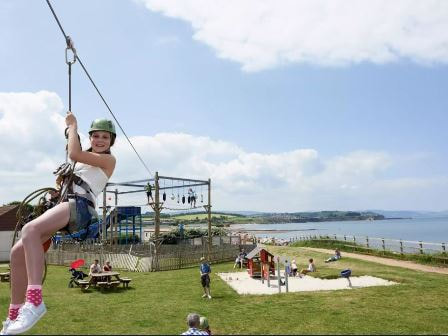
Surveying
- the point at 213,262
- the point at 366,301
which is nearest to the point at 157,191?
the point at 213,262

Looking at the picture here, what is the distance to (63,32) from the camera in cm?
476

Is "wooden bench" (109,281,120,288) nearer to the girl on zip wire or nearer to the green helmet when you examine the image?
the girl on zip wire

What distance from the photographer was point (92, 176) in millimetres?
4465

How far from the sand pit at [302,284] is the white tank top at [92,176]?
13.2m

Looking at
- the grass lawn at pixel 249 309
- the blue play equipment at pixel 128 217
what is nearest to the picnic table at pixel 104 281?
the grass lawn at pixel 249 309

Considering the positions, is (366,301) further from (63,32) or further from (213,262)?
(213,262)

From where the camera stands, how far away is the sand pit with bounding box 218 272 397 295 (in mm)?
17609

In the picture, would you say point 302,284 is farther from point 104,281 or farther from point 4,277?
point 4,277

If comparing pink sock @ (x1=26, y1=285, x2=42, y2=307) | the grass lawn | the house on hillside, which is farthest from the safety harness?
the house on hillside

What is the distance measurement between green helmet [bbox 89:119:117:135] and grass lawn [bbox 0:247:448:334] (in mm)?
4086

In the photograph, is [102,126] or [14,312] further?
[102,126]

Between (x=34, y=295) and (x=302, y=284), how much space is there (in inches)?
666

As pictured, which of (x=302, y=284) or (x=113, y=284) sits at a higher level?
(x=113, y=284)

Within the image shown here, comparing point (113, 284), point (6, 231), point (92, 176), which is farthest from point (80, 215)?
point (6, 231)
